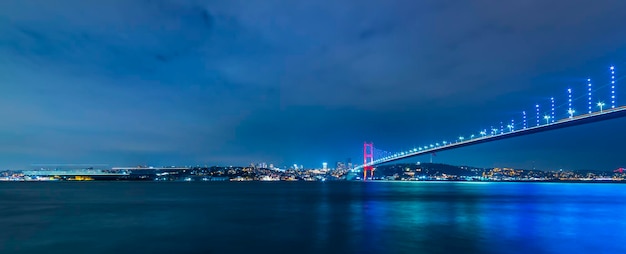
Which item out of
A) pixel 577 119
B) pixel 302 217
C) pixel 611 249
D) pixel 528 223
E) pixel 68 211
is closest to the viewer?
pixel 611 249

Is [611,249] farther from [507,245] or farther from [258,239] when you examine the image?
[258,239]

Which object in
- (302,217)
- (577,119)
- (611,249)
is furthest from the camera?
(577,119)

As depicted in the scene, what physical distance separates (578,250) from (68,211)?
29.0 meters

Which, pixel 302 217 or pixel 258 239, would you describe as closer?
pixel 258 239

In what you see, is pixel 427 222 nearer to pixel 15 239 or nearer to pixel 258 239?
pixel 258 239

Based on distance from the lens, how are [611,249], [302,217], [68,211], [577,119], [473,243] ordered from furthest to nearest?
[577,119] → [68,211] → [302,217] → [473,243] → [611,249]

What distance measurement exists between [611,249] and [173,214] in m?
22.3

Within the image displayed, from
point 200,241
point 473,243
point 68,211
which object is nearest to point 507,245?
point 473,243

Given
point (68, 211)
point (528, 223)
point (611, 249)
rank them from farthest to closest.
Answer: point (68, 211) < point (528, 223) < point (611, 249)

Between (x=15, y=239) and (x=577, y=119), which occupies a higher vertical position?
(x=577, y=119)

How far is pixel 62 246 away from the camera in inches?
642

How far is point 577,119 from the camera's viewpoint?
38031mm

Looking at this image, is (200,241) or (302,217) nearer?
(200,241)

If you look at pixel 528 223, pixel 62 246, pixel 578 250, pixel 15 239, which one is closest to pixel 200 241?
pixel 62 246
